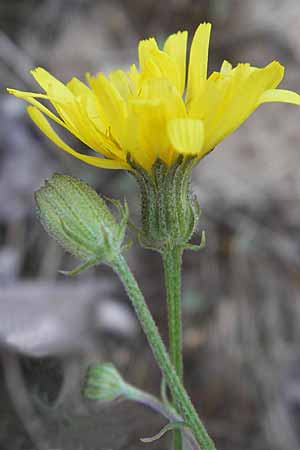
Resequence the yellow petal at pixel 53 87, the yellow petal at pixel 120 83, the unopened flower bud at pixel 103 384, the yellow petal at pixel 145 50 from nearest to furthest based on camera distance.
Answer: the yellow petal at pixel 53 87 < the yellow petal at pixel 145 50 < the yellow petal at pixel 120 83 < the unopened flower bud at pixel 103 384

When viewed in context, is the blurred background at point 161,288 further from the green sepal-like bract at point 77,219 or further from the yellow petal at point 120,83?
the yellow petal at point 120,83

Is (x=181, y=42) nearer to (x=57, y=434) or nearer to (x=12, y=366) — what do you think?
(x=57, y=434)

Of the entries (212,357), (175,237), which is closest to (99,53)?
(212,357)

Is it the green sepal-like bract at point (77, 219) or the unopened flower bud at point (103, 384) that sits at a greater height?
the green sepal-like bract at point (77, 219)

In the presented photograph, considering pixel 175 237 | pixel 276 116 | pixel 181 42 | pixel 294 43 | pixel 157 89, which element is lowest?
pixel 175 237

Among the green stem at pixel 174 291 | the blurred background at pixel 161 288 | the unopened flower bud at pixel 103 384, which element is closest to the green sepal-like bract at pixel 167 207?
the green stem at pixel 174 291

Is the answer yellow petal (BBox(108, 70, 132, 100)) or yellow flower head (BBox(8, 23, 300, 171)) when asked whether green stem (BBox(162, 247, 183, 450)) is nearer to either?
yellow flower head (BBox(8, 23, 300, 171))

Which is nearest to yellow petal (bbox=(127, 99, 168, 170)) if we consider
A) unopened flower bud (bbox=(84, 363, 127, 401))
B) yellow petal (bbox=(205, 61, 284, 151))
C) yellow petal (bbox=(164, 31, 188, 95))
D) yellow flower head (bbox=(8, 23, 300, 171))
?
yellow flower head (bbox=(8, 23, 300, 171))
